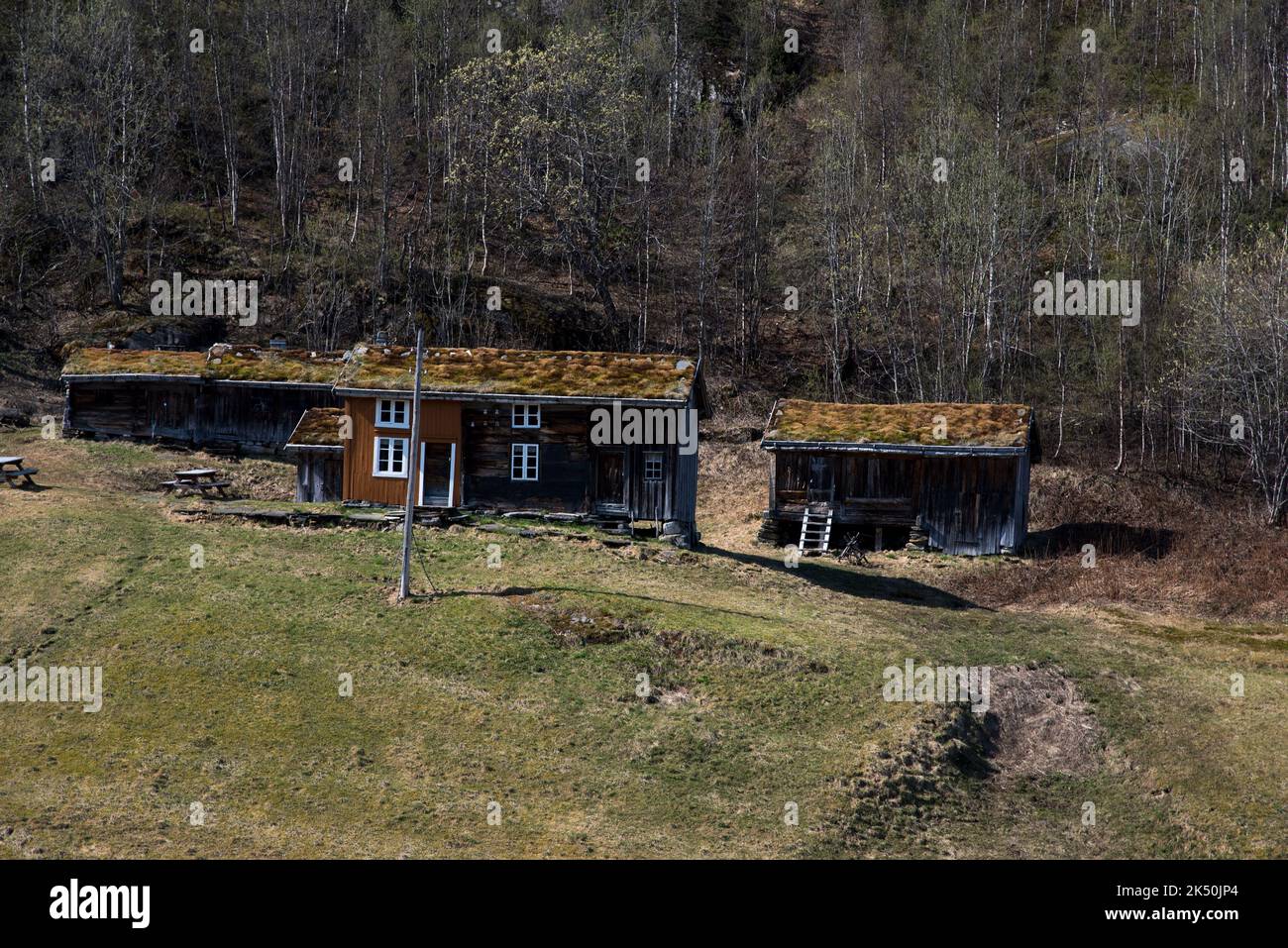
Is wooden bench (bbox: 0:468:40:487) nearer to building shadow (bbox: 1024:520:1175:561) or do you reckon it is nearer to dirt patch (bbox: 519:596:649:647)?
dirt patch (bbox: 519:596:649:647)

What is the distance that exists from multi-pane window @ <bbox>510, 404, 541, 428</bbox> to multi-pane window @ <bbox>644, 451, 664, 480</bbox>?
3794 millimetres

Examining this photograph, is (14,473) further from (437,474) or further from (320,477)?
(437,474)

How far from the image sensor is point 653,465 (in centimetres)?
4028

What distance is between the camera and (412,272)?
73188 mm

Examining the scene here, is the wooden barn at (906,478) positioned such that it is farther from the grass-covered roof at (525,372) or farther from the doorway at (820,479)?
the grass-covered roof at (525,372)

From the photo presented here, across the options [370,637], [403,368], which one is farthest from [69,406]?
[370,637]

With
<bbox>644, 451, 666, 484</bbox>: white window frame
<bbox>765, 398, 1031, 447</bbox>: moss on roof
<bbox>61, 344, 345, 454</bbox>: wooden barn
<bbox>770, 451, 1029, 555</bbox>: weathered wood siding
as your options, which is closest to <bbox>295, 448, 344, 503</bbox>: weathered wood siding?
<bbox>644, 451, 666, 484</bbox>: white window frame

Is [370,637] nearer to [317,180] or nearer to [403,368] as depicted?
[403,368]

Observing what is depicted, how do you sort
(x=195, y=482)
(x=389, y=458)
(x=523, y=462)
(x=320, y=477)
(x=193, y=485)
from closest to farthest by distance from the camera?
(x=389, y=458), (x=523, y=462), (x=320, y=477), (x=193, y=485), (x=195, y=482)

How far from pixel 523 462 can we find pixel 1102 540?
2234 centimetres

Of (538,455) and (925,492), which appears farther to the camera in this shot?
(925,492)

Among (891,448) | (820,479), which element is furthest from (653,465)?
(891,448)

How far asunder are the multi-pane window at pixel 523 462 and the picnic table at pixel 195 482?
10556mm

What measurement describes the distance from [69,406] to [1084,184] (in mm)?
53509
